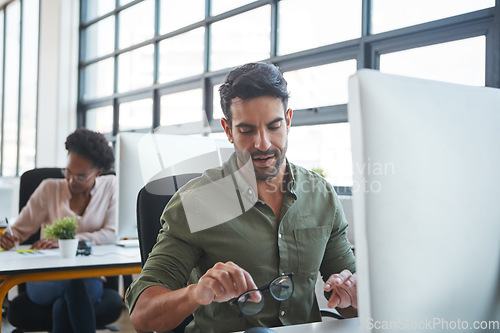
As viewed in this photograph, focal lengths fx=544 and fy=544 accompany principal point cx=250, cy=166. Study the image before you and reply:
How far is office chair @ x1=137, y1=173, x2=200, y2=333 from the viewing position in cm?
136

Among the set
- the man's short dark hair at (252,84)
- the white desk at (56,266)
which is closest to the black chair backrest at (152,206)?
the man's short dark hair at (252,84)

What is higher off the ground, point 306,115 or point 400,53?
point 400,53

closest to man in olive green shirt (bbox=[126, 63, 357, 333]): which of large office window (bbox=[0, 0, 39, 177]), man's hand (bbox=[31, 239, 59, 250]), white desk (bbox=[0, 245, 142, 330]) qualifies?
white desk (bbox=[0, 245, 142, 330])

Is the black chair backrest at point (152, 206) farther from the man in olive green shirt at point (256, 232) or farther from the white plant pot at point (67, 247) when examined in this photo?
the white plant pot at point (67, 247)

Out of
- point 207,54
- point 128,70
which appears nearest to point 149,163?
point 207,54

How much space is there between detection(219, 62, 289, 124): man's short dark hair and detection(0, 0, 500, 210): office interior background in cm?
4

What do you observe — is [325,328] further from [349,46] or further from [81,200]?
[349,46]

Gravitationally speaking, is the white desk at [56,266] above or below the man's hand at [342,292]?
below

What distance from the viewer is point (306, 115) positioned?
3.36 meters

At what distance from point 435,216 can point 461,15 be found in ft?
7.10

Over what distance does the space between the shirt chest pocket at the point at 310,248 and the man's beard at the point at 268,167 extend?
144 mm

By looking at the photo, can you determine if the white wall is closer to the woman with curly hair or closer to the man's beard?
A: the woman with curly hair

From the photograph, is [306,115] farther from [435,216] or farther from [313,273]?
[435,216]

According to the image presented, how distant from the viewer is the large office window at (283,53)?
2.62 m
